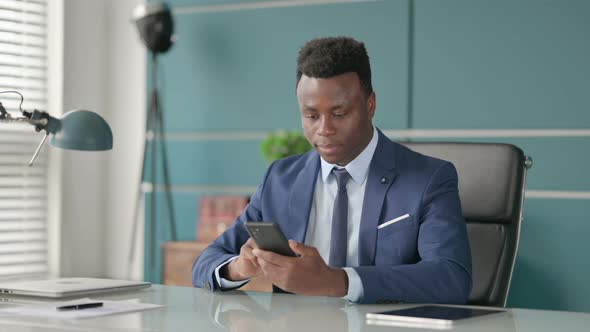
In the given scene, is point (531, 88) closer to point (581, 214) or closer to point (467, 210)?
point (581, 214)

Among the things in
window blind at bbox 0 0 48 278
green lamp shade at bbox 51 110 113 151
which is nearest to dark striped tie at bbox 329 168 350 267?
green lamp shade at bbox 51 110 113 151

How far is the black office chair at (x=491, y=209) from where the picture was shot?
2377mm

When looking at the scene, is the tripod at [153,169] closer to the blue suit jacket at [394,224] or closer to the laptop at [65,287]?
the blue suit jacket at [394,224]

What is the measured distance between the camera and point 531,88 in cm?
398

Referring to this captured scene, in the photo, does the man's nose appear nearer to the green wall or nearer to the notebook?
the notebook

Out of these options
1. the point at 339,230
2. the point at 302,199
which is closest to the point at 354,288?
the point at 339,230

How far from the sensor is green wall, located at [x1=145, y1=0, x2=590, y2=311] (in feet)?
12.8

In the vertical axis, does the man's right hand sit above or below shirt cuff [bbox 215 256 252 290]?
above

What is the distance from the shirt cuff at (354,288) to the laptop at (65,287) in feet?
1.83

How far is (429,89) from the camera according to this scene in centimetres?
416

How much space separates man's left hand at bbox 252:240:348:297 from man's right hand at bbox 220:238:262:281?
7cm

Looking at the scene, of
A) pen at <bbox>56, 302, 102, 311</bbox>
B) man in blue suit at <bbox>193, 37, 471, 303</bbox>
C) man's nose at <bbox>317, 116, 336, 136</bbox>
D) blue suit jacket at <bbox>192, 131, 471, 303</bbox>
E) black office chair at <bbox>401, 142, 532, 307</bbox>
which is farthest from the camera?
black office chair at <bbox>401, 142, 532, 307</bbox>

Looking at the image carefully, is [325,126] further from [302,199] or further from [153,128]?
[153,128]

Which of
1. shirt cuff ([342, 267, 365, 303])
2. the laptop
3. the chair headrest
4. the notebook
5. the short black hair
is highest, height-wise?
the short black hair
